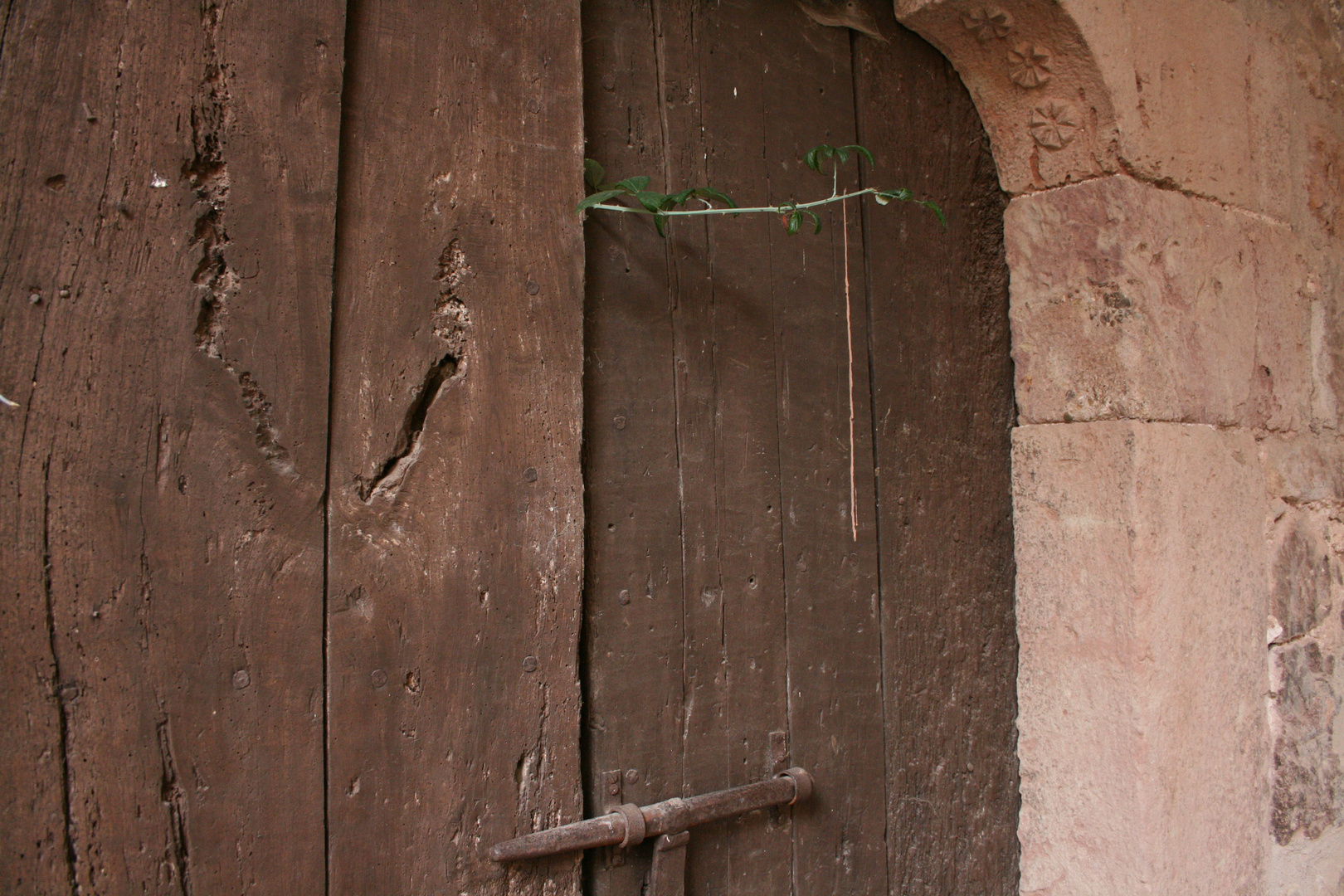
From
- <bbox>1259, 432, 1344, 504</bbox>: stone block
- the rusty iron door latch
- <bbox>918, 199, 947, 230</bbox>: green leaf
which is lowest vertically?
the rusty iron door latch

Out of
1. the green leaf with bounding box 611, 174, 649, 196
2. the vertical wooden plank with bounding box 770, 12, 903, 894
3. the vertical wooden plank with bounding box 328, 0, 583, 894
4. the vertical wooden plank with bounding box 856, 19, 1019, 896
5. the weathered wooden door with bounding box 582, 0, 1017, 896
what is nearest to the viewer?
the vertical wooden plank with bounding box 328, 0, 583, 894

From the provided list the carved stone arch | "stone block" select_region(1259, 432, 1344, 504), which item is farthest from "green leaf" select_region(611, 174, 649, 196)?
"stone block" select_region(1259, 432, 1344, 504)

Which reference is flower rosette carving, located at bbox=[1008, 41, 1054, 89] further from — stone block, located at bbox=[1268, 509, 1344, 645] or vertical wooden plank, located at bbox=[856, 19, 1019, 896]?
stone block, located at bbox=[1268, 509, 1344, 645]

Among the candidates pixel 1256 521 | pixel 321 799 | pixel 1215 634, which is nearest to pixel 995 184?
pixel 1256 521

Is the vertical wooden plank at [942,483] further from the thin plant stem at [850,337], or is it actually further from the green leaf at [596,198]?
the green leaf at [596,198]

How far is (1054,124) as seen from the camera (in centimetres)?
139

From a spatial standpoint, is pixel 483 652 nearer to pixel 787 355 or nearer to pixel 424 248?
pixel 424 248

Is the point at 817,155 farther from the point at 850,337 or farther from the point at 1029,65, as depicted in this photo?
the point at 1029,65

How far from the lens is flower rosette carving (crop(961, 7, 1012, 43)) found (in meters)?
1.33

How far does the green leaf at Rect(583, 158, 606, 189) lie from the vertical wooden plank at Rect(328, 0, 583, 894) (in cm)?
2

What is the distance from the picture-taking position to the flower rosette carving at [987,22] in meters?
1.33

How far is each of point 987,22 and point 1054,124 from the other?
0.20m

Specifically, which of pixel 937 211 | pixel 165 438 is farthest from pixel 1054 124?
pixel 165 438

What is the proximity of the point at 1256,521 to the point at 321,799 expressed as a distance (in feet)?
5.06
